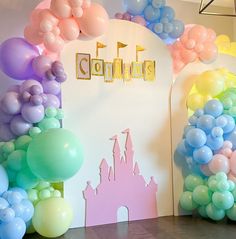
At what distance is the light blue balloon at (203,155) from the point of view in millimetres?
2727

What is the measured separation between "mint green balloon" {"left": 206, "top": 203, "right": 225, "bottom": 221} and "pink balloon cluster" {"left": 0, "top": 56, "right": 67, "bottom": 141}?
1.42m

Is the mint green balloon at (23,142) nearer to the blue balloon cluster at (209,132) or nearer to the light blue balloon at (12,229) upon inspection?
the light blue balloon at (12,229)

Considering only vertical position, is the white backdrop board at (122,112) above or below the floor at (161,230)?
above

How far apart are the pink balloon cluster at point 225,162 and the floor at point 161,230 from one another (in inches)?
16.3

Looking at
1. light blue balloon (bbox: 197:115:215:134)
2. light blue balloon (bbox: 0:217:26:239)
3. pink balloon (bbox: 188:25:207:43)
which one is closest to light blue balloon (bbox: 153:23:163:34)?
pink balloon (bbox: 188:25:207:43)

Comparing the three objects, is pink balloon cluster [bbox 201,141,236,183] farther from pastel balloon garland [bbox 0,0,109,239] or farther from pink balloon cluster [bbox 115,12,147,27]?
pink balloon cluster [bbox 115,12,147,27]

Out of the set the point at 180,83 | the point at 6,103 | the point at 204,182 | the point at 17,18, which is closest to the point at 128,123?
the point at 180,83

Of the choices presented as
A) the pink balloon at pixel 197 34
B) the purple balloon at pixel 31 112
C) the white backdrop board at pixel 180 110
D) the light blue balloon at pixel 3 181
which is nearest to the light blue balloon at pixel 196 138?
the white backdrop board at pixel 180 110

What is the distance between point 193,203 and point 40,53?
173 cm

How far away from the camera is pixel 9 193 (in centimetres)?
227

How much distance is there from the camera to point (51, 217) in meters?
2.37

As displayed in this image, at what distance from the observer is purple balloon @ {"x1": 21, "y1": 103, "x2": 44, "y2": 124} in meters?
2.39

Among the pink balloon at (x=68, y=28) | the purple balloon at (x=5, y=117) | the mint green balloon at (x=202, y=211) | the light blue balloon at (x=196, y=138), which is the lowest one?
the mint green balloon at (x=202, y=211)

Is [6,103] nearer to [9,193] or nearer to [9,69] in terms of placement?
[9,69]
